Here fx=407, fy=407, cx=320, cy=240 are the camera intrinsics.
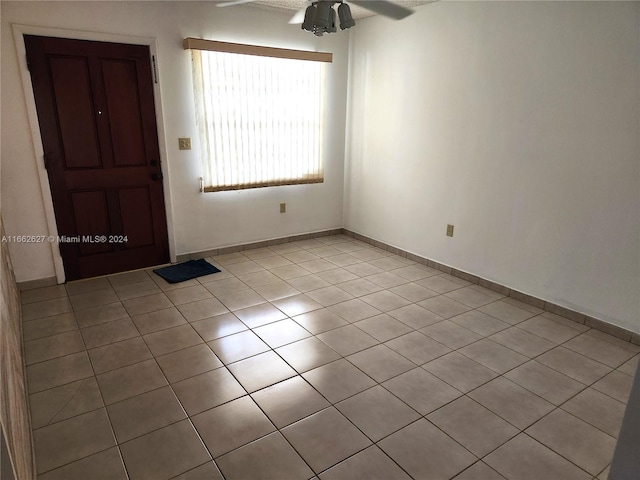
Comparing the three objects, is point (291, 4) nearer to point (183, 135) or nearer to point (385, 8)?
point (183, 135)

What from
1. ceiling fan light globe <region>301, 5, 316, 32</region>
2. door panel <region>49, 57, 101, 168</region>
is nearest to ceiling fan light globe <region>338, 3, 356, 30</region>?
ceiling fan light globe <region>301, 5, 316, 32</region>

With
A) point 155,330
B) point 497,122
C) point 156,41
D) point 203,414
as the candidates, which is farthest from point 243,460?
point 156,41

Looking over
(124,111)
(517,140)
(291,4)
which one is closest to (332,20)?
(291,4)

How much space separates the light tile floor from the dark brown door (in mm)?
358

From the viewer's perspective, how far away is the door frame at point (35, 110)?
3.01m

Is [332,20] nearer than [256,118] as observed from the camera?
Yes

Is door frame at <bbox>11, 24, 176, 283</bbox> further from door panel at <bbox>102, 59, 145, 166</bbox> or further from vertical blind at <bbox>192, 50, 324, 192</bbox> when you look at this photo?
vertical blind at <bbox>192, 50, 324, 192</bbox>

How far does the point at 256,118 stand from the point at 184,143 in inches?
30.3

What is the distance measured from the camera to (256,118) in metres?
4.12

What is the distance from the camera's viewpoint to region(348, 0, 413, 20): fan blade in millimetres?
2129

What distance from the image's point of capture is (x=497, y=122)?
3.30m

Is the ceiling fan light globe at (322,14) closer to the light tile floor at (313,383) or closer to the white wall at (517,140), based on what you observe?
the white wall at (517,140)

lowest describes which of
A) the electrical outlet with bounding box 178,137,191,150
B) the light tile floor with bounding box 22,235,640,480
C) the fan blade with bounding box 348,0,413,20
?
the light tile floor with bounding box 22,235,640,480

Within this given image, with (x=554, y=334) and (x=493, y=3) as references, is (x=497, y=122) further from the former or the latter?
(x=554, y=334)
